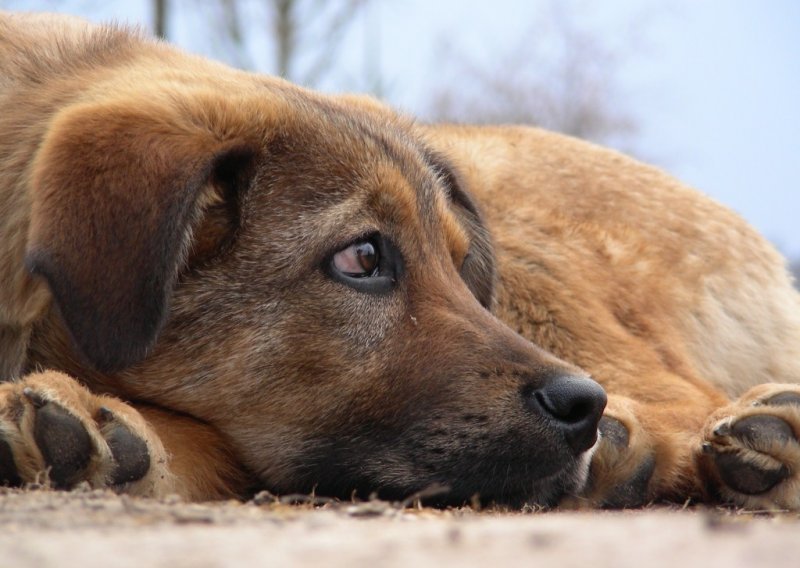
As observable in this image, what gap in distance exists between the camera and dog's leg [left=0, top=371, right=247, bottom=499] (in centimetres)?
303

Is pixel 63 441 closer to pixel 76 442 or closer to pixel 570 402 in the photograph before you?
pixel 76 442

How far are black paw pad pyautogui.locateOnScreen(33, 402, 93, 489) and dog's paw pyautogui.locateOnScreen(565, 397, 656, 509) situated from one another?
181 centimetres

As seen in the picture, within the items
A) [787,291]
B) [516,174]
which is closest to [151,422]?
[516,174]

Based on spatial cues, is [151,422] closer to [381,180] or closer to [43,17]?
[381,180]

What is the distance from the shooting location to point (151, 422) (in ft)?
11.8

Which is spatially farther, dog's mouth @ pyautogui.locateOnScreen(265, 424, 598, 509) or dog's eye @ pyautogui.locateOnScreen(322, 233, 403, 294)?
dog's eye @ pyautogui.locateOnScreen(322, 233, 403, 294)

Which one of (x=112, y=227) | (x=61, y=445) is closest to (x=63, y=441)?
(x=61, y=445)

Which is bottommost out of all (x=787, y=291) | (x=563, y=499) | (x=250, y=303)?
(x=563, y=499)

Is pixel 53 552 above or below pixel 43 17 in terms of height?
below

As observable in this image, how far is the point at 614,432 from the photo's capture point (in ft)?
13.2

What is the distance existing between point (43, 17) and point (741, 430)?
139 inches

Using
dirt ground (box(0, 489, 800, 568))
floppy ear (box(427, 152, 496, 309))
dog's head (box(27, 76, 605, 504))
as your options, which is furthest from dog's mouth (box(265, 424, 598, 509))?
floppy ear (box(427, 152, 496, 309))

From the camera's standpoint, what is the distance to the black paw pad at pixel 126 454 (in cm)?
312

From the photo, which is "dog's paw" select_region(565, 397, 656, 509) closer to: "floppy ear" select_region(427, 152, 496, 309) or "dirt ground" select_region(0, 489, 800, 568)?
"floppy ear" select_region(427, 152, 496, 309)
